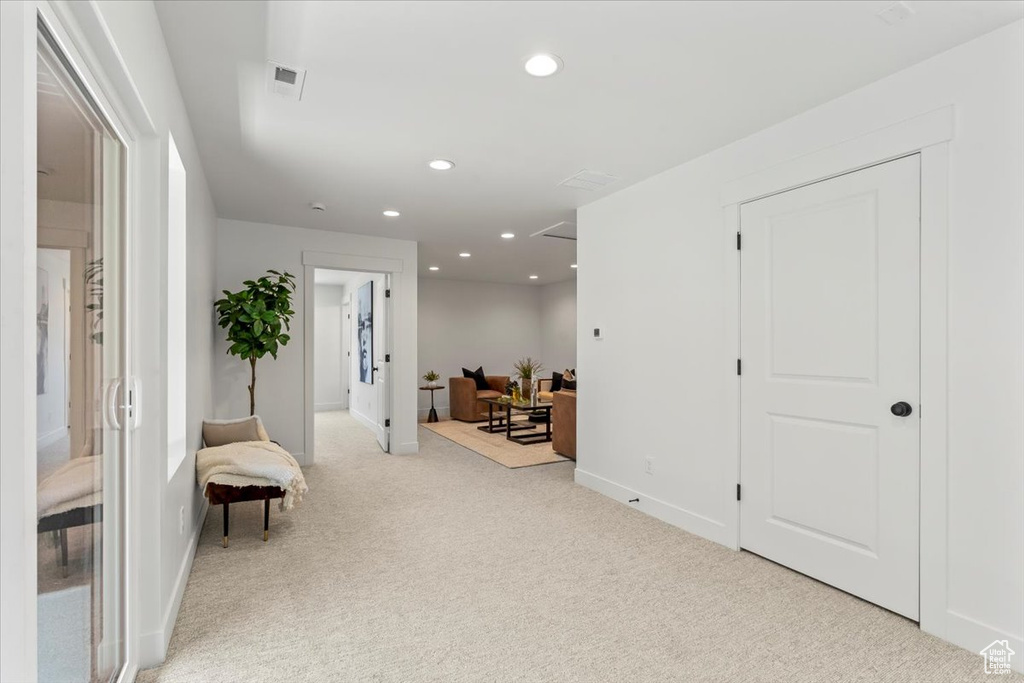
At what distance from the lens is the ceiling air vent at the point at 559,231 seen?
5.07 metres

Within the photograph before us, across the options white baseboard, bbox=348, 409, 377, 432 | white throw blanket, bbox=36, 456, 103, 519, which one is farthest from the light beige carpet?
white baseboard, bbox=348, 409, 377, 432

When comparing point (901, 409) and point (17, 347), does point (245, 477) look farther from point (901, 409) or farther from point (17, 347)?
point (901, 409)

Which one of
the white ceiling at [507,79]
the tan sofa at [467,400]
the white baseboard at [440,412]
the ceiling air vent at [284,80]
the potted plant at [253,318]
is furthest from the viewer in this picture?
the white baseboard at [440,412]

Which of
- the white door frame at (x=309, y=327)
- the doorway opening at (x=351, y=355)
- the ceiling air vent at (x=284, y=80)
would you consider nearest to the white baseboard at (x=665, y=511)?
the doorway opening at (x=351, y=355)

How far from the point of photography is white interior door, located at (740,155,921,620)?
2293 millimetres

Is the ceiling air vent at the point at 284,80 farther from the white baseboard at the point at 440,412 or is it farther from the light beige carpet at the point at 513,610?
the white baseboard at the point at 440,412

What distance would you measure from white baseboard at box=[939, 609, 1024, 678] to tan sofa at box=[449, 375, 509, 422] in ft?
20.8

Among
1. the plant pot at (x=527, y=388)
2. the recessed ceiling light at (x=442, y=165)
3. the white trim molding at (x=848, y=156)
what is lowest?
the plant pot at (x=527, y=388)

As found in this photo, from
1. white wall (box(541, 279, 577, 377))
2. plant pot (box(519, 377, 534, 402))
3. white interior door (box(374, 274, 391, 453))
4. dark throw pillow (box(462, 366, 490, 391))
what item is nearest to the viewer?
white interior door (box(374, 274, 391, 453))

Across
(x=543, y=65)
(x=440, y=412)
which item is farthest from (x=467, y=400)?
(x=543, y=65)

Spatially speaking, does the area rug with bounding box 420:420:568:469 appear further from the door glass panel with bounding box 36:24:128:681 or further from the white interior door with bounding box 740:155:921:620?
the door glass panel with bounding box 36:24:128:681

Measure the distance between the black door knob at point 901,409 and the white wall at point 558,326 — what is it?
699 centimetres

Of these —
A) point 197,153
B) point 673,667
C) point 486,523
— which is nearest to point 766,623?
point 673,667

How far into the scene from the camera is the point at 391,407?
224 inches
